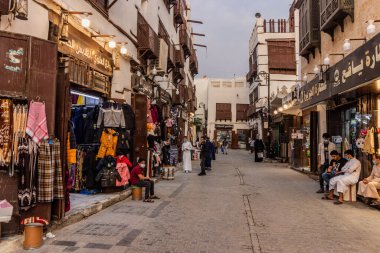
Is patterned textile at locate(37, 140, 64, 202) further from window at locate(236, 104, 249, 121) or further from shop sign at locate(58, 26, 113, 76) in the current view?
window at locate(236, 104, 249, 121)

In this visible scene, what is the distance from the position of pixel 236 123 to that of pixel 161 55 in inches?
1569

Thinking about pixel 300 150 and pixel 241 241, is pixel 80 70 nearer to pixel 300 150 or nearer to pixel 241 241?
pixel 241 241

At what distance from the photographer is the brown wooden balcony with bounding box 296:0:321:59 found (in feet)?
52.7

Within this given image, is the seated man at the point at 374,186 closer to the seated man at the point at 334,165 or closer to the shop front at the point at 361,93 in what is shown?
the shop front at the point at 361,93

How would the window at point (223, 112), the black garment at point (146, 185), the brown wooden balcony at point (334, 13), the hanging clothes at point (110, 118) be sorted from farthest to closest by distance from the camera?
the window at point (223, 112), the brown wooden balcony at point (334, 13), the hanging clothes at point (110, 118), the black garment at point (146, 185)

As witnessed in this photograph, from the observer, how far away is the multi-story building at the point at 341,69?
9.33 m

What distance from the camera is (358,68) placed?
30.1 feet

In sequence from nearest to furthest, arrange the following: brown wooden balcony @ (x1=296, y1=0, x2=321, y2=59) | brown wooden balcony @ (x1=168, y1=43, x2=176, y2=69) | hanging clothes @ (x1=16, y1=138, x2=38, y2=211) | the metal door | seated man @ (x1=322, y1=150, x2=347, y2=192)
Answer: hanging clothes @ (x1=16, y1=138, x2=38, y2=211) → seated man @ (x1=322, y1=150, x2=347, y2=192) → the metal door → brown wooden balcony @ (x1=296, y1=0, x2=321, y2=59) → brown wooden balcony @ (x1=168, y1=43, x2=176, y2=69)

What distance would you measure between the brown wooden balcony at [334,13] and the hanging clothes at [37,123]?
9775mm

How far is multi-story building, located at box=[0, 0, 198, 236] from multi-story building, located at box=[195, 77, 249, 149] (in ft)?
121

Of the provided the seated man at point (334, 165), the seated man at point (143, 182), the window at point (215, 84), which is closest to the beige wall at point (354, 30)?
the seated man at point (334, 165)

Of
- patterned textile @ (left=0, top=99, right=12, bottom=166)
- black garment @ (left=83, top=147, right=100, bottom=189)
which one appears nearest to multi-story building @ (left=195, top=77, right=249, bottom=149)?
black garment @ (left=83, top=147, right=100, bottom=189)

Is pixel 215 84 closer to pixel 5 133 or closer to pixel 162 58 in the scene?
pixel 162 58

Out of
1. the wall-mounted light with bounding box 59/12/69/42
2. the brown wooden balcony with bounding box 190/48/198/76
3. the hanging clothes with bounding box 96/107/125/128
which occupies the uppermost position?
the brown wooden balcony with bounding box 190/48/198/76
